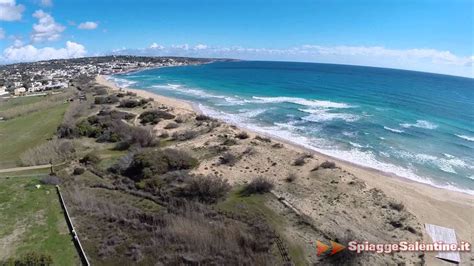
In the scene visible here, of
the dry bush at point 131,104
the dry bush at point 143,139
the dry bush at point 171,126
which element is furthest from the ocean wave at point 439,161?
the dry bush at point 131,104

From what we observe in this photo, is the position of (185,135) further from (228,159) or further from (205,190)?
(205,190)

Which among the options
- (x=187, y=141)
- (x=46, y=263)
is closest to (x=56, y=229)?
(x=46, y=263)

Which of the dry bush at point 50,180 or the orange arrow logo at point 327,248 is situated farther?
the dry bush at point 50,180

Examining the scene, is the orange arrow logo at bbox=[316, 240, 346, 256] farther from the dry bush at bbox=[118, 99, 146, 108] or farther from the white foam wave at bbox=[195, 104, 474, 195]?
the dry bush at bbox=[118, 99, 146, 108]

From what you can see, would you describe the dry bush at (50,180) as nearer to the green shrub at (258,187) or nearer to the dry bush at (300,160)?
the green shrub at (258,187)

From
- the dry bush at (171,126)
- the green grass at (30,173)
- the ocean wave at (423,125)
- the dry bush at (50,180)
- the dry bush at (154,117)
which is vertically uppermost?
the dry bush at (154,117)

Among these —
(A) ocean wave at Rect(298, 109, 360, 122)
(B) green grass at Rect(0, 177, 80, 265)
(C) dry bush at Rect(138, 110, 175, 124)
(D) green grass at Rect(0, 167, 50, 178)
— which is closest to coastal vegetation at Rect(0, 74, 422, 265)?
(B) green grass at Rect(0, 177, 80, 265)
